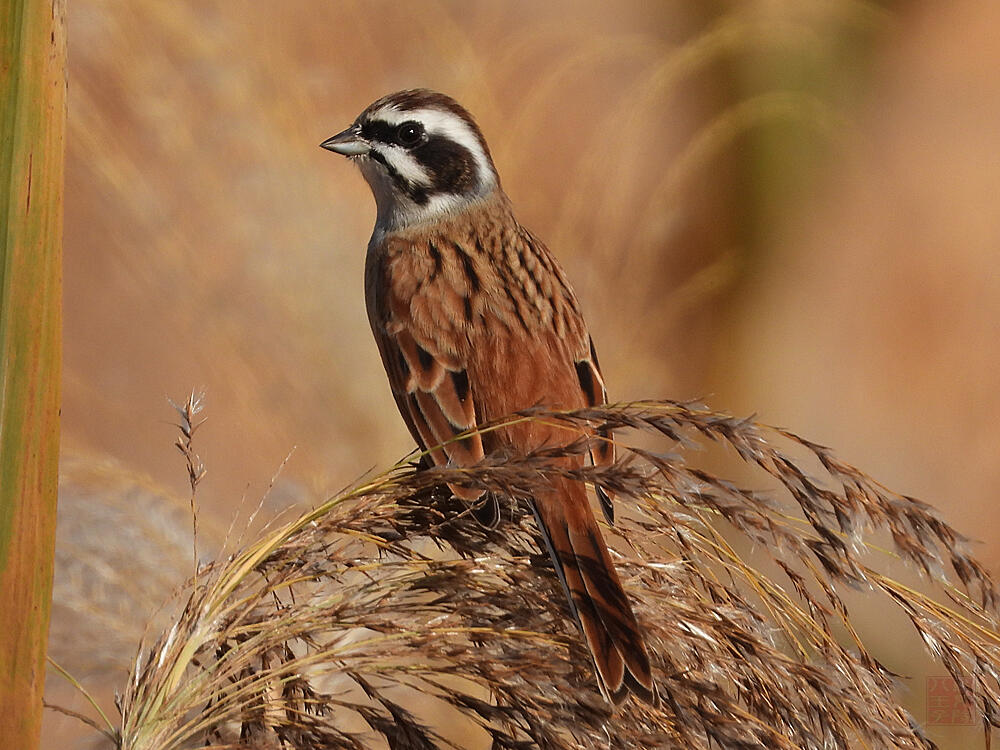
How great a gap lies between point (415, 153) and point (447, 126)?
0.33ft

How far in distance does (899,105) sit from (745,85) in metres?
0.65

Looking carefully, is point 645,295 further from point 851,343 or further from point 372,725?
point 372,725

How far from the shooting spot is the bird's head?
2652 millimetres

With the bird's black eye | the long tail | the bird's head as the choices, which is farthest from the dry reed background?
the long tail

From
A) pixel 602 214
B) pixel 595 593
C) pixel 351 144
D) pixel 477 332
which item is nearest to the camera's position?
pixel 595 593

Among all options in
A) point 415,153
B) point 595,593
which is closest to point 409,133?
point 415,153

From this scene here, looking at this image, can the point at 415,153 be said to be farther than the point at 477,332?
Yes

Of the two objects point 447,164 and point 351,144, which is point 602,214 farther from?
point 351,144

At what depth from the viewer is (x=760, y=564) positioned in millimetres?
3885

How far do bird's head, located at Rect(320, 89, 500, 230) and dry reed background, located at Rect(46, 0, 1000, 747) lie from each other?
4.13 ft

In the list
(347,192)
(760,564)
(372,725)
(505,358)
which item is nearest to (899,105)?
(760,564)

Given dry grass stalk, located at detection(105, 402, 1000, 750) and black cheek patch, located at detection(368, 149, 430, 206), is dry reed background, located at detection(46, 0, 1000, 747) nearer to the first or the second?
black cheek patch, located at detection(368, 149, 430, 206)

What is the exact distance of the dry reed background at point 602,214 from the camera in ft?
12.3

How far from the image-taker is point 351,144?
2.66 meters
